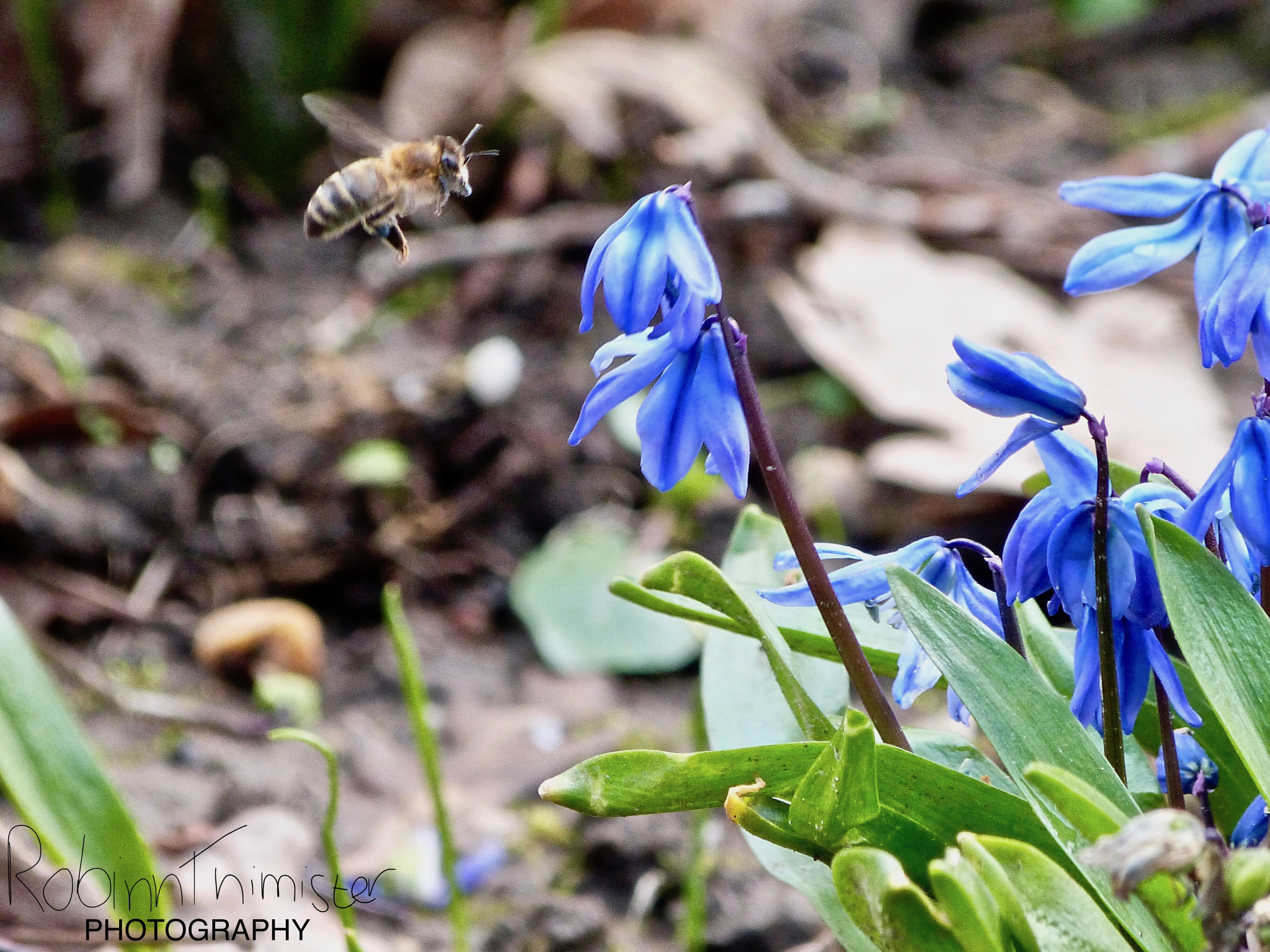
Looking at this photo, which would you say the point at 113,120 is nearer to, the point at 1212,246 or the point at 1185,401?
the point at 1185,401

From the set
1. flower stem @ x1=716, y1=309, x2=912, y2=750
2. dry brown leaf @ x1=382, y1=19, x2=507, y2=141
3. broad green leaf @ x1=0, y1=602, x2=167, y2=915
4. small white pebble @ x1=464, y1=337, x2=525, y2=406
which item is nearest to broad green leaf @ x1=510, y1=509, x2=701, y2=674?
small white pebble @ x1=464, y1=337, x2=525, y2=406

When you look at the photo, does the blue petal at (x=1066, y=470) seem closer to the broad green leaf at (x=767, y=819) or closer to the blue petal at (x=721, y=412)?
the blue petal at (x=721, y=412)

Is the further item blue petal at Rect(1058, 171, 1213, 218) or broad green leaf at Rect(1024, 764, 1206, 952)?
blue petal at Rect(1058, 171, 1213, 218)

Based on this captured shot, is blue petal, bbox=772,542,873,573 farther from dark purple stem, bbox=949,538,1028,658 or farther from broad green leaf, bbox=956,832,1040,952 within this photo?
broad green leaf, bbox=956,832,1040,952

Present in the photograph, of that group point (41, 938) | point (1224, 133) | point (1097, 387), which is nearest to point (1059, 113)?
point (1224, 133)

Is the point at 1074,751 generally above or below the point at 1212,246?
below
